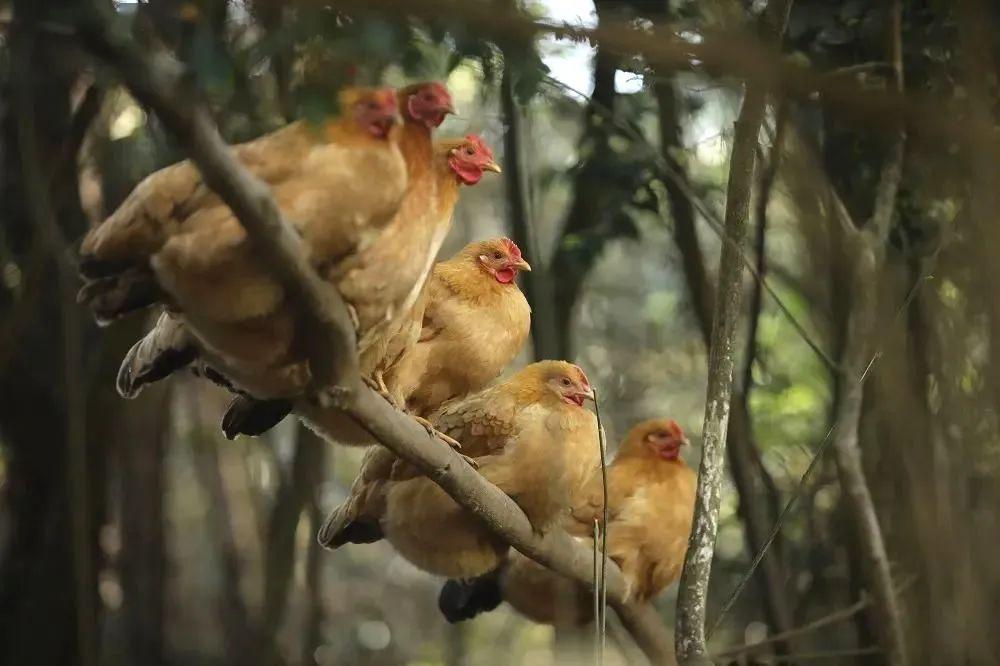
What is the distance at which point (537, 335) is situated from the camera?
7.40ft

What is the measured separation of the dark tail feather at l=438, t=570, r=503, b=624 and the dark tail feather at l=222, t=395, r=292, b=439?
65 cm

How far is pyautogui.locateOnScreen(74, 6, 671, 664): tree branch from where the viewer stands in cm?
76

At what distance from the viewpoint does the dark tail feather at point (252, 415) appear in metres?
1.25

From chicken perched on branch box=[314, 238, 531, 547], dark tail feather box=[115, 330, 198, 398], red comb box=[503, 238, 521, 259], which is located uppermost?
dark tail feather box=[115, 330, 198, 398]

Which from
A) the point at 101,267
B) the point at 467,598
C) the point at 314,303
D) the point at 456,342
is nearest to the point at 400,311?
the point at 314,303

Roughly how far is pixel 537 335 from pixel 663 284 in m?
0.85

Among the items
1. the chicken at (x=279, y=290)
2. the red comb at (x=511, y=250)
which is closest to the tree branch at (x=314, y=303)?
the chicken at (x=279, y=290)

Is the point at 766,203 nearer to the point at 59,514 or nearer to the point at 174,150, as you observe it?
the point at 174,150

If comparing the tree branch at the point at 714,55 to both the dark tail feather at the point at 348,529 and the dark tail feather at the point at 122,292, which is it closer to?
the dark tail feather at the point at 122,292

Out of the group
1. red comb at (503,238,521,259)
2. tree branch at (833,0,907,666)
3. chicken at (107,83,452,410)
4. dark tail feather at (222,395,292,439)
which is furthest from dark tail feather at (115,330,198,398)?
tree branch at (833,0,907,666)

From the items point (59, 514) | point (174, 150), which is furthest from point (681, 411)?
point (174, 150)

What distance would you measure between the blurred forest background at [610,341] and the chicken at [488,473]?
37 centimetres

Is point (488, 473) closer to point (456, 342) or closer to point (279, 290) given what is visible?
point (456, 342)

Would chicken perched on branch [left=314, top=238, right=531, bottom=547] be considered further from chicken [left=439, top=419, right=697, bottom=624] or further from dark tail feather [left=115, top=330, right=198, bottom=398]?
dark tail feather [left=115, top=330, right=198, bottom=398]
